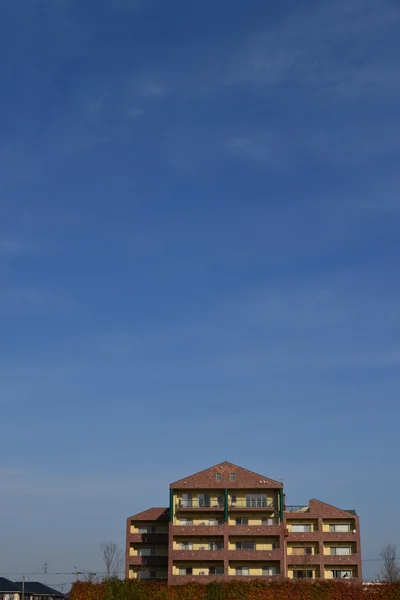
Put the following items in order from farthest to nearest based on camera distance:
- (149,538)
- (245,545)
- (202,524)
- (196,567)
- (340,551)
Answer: (149,538) < (340,551) < (202,524) < (245,545) < (196,567)

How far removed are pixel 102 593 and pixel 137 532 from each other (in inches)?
840

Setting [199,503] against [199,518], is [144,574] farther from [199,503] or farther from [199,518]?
[199,503]

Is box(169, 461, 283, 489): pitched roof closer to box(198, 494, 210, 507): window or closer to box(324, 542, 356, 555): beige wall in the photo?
box(198, 494, 210, 507): window

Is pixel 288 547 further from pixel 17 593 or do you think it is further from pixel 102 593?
pixel 17 593

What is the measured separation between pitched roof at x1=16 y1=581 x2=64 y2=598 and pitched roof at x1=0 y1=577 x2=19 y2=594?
1.67 metres

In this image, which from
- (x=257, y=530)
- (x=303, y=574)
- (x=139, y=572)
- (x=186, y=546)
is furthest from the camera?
(x=139, y=572)

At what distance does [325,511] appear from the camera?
96875mm

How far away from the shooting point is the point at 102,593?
76125 mm

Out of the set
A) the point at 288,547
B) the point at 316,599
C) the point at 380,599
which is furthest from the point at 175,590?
the point at 288,547

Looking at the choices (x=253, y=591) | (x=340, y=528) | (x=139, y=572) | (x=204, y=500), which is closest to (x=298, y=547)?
(x=340, y=528)

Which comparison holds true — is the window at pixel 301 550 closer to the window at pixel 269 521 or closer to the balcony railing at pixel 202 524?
the window at pixel 269 521

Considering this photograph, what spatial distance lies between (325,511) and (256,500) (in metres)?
12.2

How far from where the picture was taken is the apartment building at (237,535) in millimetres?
86750

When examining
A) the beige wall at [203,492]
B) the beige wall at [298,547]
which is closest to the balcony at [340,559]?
the beige wall at [298,547]
